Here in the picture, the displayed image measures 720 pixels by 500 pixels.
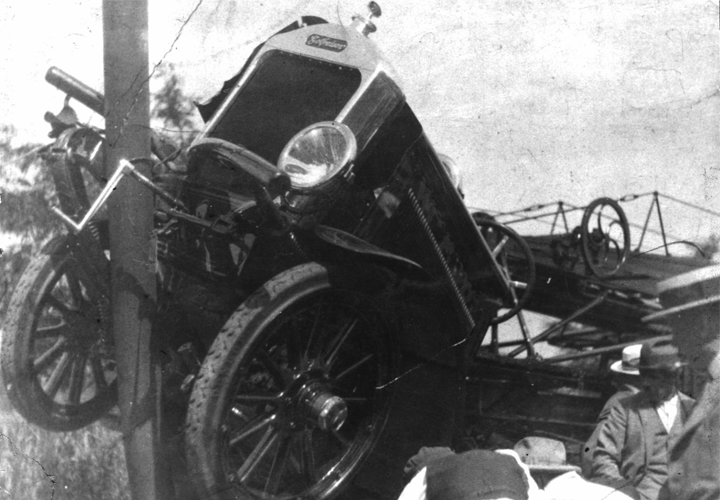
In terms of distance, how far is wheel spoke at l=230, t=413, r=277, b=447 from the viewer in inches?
121

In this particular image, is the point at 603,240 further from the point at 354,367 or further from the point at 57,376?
the point at 57,376

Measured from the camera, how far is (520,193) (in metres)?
4.69

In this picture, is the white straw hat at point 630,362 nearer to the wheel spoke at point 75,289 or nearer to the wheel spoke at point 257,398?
the wheel spoke at point 257,398

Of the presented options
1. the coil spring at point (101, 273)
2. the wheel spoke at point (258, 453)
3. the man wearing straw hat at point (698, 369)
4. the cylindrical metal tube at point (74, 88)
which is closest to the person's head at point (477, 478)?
the man wearing straw hat at point (698, 369)

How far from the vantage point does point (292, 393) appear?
3184 millimetres

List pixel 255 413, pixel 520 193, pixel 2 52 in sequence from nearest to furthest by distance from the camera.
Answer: pixel 255 413 < pixel 2 52 < pixel 520 193

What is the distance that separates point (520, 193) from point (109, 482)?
2.70m

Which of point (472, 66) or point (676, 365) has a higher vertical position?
point (472, 66)

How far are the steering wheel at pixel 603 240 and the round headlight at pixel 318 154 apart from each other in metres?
1.96

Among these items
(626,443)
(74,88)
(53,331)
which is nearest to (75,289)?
(53,331)

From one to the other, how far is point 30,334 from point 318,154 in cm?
135

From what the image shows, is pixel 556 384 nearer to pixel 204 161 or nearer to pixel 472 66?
pixel 472 66

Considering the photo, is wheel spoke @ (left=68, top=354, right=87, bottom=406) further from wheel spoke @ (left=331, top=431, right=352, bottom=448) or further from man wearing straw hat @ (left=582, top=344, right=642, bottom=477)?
man wearing straw hat @ (left=582, top=344, right=642, bottom=477)

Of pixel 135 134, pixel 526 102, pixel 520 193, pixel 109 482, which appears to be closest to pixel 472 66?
pixel 526 102
